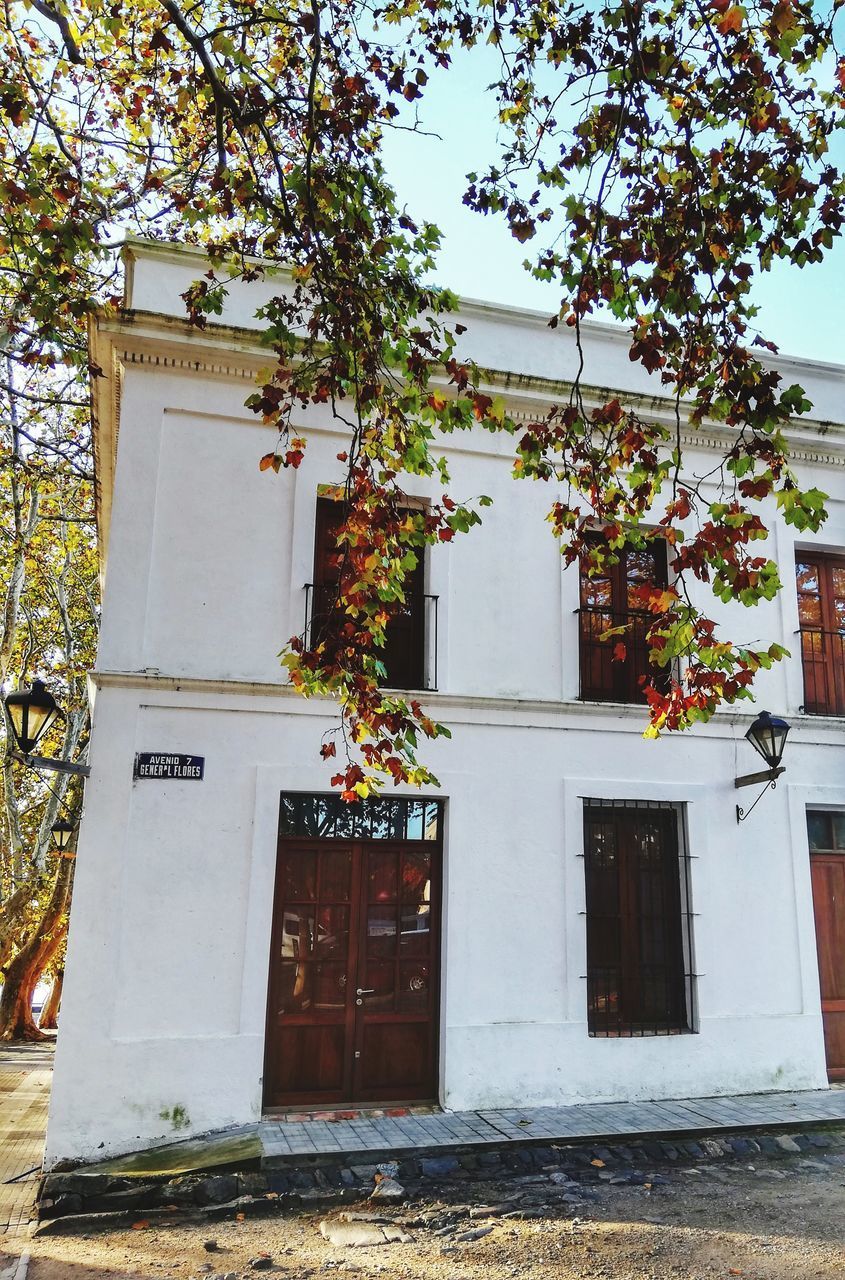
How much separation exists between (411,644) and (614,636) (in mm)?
2149

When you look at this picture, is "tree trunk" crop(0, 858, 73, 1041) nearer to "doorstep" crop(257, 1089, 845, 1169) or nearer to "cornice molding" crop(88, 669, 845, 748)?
"cornice molding" crop(88, 669, 845, 748)

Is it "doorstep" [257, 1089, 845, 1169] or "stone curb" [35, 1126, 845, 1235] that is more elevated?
"doorstep" [257, 1089, 845, 1169]

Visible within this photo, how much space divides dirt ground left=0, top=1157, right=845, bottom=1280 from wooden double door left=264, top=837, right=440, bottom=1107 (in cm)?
159

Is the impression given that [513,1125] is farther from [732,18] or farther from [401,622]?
[732,18]

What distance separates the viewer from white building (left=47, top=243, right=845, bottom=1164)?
7539mm

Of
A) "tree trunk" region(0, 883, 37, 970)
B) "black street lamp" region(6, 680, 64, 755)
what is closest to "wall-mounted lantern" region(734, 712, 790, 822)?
"black street lamp" region(6, 680, 64, 755)

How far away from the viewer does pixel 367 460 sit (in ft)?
19.9

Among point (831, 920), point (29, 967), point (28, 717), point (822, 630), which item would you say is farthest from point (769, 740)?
point (29, 967)

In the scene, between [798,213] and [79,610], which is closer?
[798,213]

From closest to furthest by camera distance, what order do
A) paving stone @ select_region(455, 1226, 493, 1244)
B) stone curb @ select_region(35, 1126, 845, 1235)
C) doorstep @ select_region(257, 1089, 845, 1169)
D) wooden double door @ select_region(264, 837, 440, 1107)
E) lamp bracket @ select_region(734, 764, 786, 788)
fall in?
paving stone @ select_region(455, 1226, 493, 1244), stone curb @ select_region(35, 1126, 845, 1235), doorstep @ select_region(257, 1089, 845, 1169), wooden double door @ select_region(264, 837, 440, 1107), lamp bracket @ select_region(734, 764, 786, 788)

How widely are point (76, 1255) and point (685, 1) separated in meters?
7.85

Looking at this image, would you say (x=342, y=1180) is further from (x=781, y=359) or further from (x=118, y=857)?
(x=781, y=359)

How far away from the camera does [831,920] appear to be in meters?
9.53

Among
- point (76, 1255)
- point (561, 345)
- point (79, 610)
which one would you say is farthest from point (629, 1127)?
point (79, 610)
